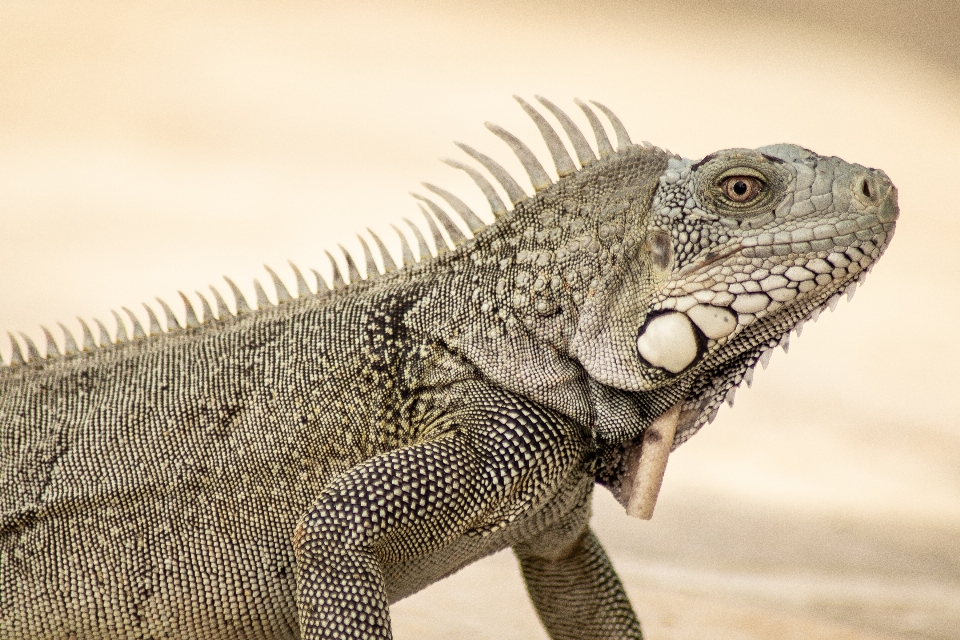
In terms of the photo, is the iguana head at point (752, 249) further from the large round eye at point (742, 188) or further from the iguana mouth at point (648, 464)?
the iguana mouth at point (648, 464)

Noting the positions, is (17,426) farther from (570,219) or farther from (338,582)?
(570,219)

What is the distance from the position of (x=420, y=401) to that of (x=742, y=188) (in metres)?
1.50

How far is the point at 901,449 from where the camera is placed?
955 centimetres

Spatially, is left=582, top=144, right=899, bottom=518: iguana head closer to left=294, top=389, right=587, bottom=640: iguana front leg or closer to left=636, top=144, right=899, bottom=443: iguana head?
left=636, top=144, right=899, bottom=443: iguana head

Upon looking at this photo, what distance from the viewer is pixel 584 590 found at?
16.2 feet

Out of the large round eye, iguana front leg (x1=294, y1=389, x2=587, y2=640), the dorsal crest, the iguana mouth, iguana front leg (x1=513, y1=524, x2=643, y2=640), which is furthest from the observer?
iguana front leg (x1=513, y1=524, x2=643, y2=640)

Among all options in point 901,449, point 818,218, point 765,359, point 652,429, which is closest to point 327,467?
point 652,429

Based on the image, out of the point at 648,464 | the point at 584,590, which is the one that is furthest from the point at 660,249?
the point at 584,590

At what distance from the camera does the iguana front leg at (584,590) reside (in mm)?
4918

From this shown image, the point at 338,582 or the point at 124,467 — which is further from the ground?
the point at 338,582

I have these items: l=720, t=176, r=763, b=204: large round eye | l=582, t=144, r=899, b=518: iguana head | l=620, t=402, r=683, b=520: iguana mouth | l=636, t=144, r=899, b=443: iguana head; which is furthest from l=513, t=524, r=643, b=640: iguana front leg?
l=720, t=176, r=763, b=204: large round eye

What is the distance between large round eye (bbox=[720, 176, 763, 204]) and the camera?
12.2 feet

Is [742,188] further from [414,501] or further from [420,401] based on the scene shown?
Result: [414,501]

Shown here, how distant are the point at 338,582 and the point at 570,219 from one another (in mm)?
1681
